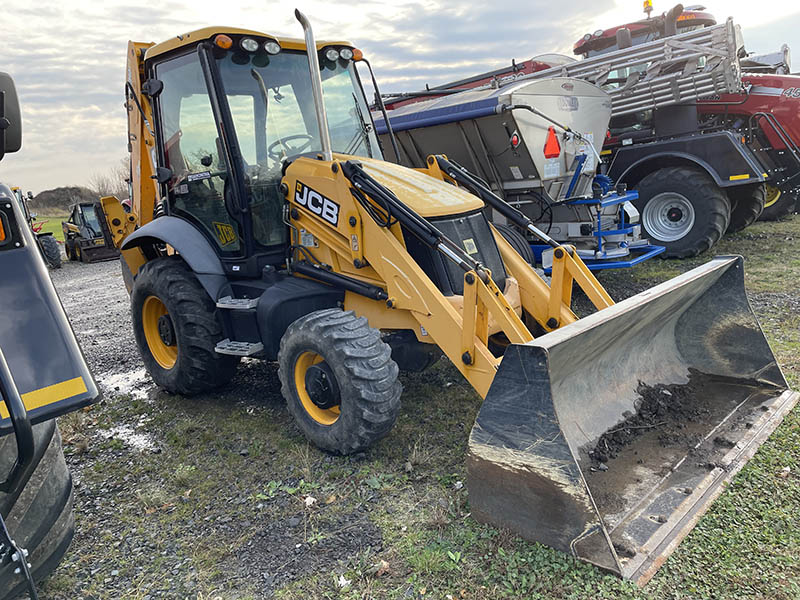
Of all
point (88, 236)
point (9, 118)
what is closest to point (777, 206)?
point (9, 118)

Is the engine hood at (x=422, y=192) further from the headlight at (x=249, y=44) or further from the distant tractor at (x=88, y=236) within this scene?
the distant tractor at (x=88, y=236)

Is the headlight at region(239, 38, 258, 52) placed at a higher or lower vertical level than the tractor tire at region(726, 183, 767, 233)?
higher

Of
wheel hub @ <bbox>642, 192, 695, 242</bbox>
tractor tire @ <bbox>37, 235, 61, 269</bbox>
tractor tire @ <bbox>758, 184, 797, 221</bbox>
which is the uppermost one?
tractor tire @ <bbox>37, 235, 61, 269</bbox>

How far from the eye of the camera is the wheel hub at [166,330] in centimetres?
459

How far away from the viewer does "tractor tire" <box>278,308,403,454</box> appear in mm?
3291

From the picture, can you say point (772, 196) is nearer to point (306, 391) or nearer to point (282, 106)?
point (282, 106)

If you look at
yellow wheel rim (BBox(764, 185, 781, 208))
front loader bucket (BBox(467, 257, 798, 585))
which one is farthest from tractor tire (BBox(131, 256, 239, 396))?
yellow wheel rim (BBox(764, 185, 781, 208))

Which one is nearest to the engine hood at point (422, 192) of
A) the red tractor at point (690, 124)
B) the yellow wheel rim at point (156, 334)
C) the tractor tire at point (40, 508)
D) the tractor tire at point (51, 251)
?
the yellow wheel rim at point (156, 334)

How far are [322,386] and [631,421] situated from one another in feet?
5.76

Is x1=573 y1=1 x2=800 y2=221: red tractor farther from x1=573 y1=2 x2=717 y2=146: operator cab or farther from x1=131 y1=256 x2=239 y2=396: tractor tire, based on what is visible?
x1=131 y1=256 x2=239 y2=396: tractor tire

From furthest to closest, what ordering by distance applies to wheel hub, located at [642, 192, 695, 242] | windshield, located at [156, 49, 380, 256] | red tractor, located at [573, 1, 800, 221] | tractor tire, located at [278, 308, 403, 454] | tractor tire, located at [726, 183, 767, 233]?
tractor tire, located at [726, 183, 767, 233] < red tractor, located at [573, 1, 800, 221] < wheel hub, located at [642, 192, 695, 242] < windshield, located at [156, 49, 380, 256] < tractor tire, located at [278, 308, 403, 454]

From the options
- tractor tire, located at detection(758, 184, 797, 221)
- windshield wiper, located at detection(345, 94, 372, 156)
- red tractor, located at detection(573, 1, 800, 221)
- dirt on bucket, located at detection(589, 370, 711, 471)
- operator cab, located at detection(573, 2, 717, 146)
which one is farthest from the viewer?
→ tractor tire, located at detection(758, 184, 797, 221)

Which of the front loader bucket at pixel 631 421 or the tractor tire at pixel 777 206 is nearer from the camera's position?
the front loader bucket at pixel 631 421

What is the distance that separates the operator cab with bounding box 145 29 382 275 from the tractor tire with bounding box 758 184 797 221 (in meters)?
9.00
